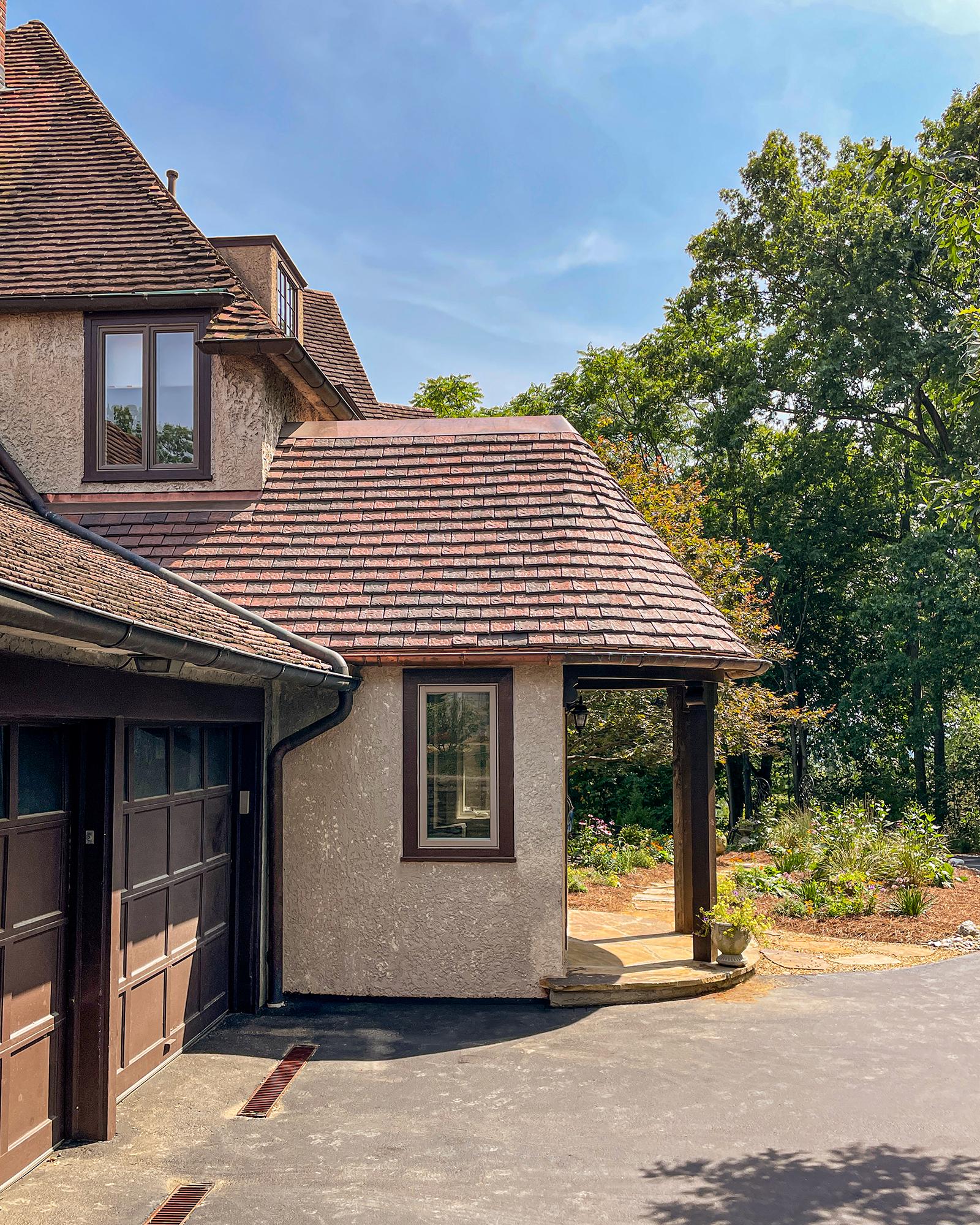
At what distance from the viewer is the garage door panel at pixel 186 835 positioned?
6.65m

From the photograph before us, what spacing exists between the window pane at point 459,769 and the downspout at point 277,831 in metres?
0.76

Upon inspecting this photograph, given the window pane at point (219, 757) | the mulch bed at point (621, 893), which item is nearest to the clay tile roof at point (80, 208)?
the window pane at point (219, 757)

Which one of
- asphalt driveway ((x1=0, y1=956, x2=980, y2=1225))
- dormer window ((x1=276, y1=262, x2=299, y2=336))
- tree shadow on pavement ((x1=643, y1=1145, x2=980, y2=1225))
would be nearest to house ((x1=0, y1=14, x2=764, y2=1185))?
dormer window ((x1=276, y1=262, x2=299, y2=336))

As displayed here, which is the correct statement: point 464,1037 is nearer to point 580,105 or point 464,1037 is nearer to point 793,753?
point 580,105

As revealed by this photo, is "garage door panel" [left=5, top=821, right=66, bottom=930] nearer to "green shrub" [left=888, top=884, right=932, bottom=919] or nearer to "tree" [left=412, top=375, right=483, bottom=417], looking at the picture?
"green shrub" [left=888, top=884, right=932, bottom=919]

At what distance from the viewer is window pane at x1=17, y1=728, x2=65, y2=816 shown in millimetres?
4961

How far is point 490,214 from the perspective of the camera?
2155 cm

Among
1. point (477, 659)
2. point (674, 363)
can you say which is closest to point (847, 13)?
point (477, 659)

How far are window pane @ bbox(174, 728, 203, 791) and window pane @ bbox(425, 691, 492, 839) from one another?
1867 mm

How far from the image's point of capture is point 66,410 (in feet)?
30.5

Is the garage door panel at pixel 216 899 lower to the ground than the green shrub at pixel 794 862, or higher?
higher

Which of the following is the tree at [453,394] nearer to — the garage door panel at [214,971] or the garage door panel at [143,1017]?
the garage door panel at [214,971]

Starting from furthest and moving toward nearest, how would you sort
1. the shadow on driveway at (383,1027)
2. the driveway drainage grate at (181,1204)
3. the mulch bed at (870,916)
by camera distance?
the mulch bed at (870,916) → the shadow on driveway at (383,1027) → the driveway drainage grate at (181,1204)

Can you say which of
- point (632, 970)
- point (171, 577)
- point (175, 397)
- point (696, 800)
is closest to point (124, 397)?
point (175, 397)
